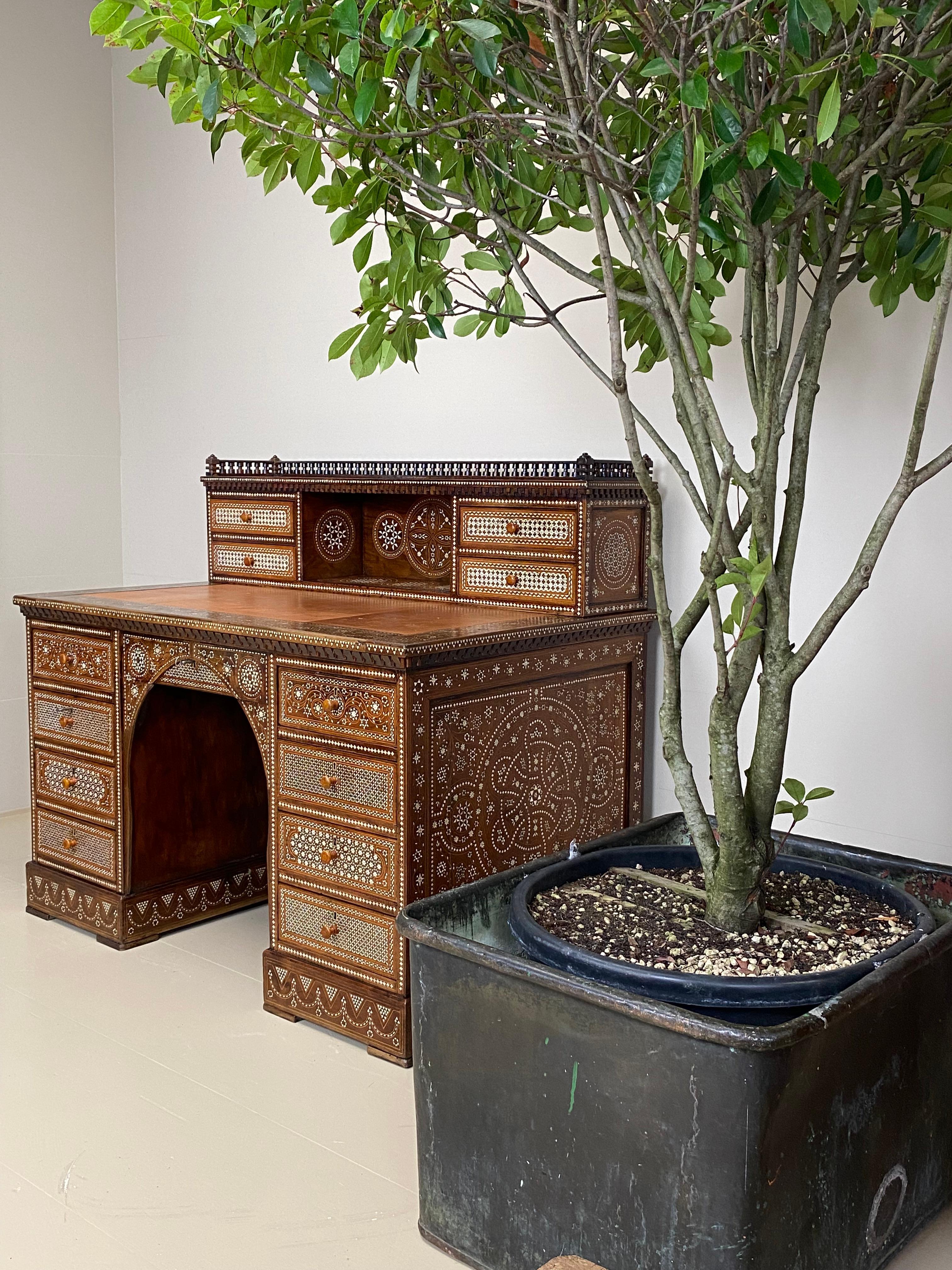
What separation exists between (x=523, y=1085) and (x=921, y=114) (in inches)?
58.6

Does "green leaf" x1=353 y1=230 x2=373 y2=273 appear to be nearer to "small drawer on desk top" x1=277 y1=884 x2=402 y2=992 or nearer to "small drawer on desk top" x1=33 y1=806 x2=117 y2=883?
"small drawer on desk top" x1=277 y1=884 x2=402 y2=992

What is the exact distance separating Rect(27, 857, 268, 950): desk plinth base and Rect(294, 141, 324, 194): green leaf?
2052mm

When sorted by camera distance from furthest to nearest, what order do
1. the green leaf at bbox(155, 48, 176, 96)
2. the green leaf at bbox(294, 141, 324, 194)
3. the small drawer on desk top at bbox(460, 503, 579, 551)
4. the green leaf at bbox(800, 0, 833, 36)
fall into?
the small drawer on desk top at bbox(460, 503, 579, 551) → the green leaf at bbox(294, 141, 324, 194) → the green leaf at bbox(155, 48, 176, 96) → the green leaf at bbox(800, 0, 833, 36)

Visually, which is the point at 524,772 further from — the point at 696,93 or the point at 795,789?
the point at 696,93

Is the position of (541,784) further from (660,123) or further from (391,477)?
(660,123)

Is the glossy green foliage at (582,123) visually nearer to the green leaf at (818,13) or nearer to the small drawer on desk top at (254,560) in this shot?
the green leaf at (818,13)

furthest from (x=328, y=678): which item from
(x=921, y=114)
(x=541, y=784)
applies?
(x=921, y=114)

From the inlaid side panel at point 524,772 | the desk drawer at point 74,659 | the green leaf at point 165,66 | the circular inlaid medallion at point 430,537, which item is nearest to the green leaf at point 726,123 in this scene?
the green leaf at point 165,66

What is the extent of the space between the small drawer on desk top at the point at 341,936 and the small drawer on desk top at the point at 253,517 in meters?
1.16

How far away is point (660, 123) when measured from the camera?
1.78m

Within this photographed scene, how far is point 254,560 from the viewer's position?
3.57 m

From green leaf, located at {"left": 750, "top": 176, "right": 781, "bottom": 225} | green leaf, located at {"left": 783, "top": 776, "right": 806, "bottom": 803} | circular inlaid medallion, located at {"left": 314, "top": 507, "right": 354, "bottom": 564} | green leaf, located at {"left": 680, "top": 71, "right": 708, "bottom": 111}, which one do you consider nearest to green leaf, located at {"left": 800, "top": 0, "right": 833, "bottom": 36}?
green leaf, located at {"left": 680, "top": 71, "right": 708, "bottom": 111}

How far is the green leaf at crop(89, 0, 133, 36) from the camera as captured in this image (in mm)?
1466

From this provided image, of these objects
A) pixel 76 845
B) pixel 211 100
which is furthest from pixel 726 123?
pixel 76 845
